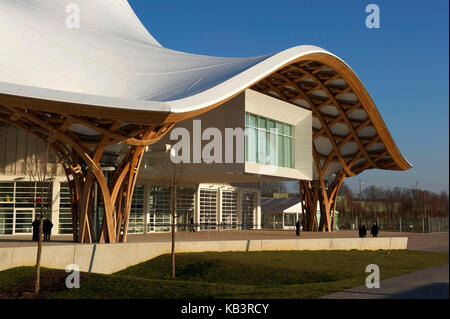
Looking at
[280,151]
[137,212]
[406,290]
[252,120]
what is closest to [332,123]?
[280,151]

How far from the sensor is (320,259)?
2258 centimetres

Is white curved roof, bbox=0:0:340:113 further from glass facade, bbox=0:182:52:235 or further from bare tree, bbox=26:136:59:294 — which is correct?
Result: glass facade, bbox=0:182:52:235

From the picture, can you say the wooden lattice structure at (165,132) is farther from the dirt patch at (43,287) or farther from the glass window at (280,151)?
the dirt patch at (43,287)

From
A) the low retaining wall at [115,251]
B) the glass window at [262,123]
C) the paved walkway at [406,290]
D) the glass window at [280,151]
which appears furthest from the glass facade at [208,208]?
the paved walkway at [406,290]

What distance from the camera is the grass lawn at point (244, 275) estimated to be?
13695 millimetres

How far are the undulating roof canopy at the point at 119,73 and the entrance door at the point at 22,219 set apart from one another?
12.6 m

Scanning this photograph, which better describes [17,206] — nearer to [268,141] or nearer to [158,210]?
[158,210]

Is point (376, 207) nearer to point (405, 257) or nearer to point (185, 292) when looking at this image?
point (405, 257)

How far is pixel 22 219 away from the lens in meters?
34.0

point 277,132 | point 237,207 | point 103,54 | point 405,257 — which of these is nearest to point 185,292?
point 405,257

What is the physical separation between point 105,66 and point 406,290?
724 inches

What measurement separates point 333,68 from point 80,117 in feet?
62.5
